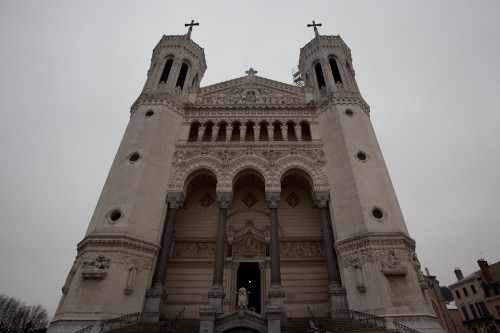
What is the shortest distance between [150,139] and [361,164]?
42.1 feet

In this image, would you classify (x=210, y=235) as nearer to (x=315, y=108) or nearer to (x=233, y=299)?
(x=233, y=299)

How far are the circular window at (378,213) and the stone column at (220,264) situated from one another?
307 inches

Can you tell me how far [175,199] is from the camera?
1711 centimetres

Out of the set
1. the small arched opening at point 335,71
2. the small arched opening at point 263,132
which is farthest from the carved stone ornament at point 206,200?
the small arched opening at point 335,71

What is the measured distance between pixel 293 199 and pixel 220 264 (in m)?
7.08

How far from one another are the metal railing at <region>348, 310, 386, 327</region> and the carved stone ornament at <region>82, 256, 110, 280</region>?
11.1 metres

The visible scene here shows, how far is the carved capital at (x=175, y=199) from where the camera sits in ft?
55.7

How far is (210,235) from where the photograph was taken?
18.3m

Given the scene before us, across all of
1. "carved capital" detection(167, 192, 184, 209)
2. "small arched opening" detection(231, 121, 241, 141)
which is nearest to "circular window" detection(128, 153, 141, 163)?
"carved capital" detection(167, 192, 184, 209)

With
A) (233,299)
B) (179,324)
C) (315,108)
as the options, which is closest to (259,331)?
(179,324)

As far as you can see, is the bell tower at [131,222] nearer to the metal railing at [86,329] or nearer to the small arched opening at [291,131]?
the metal railing at [86,329]

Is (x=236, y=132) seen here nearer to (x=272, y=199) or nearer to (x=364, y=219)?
(x=272, y=199)

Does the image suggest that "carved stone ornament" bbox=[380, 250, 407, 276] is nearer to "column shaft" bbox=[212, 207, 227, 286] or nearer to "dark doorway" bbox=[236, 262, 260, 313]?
"dark doorway" bbox=[236, 262, 260, 313]

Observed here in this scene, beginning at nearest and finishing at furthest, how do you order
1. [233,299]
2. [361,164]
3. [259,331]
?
[259,331] < [233,299] < [361,164]
